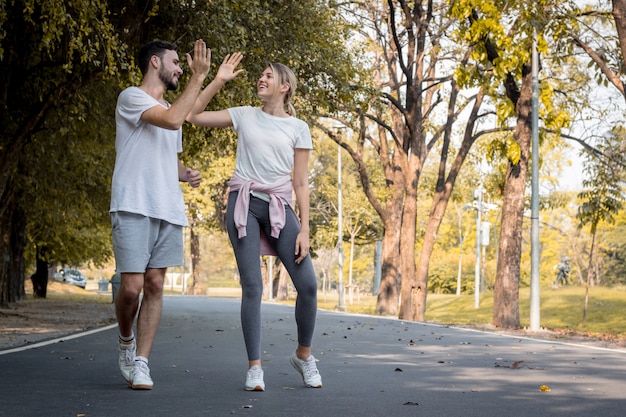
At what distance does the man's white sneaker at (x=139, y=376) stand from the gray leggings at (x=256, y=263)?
2.18 feet

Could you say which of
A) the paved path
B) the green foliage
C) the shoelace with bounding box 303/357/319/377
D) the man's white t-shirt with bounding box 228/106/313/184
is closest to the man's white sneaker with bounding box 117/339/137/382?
the paved path

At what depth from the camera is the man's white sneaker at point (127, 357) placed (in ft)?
22.1

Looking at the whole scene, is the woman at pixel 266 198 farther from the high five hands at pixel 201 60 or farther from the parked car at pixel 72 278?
the parked car at pixel 72 278

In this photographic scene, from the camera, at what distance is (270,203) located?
6.75 metres

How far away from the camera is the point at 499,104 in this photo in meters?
19.3

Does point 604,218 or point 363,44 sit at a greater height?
point 363,44

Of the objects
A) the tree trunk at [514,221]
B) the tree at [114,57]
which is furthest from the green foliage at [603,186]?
the tree at [114,57]

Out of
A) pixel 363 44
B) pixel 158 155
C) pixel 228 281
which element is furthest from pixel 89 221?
pixel 228 281

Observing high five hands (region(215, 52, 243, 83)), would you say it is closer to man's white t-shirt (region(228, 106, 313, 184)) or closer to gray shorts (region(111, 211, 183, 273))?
man's white t-shirt (region(228, 106, 313, 184))

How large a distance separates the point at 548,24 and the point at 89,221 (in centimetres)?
1602

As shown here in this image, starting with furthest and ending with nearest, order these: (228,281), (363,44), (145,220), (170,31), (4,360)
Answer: (228,281), (363,44), (170,31), (4,360), (145,220)

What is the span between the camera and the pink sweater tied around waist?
21.9 ft

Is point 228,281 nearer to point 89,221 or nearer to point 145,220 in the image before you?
point 89,221

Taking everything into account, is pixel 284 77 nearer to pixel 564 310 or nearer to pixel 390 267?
pixel 390 267
